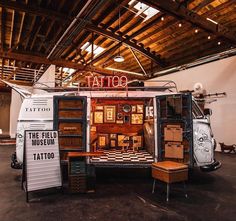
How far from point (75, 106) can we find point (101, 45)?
648cm

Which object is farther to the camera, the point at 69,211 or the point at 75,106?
the point at 75,106

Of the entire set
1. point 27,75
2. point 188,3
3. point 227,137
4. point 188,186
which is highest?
point 188,3

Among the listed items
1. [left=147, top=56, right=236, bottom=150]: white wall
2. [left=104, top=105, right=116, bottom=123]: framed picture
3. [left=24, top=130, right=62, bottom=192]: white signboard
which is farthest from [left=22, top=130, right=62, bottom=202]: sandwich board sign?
[left=147, top=56, right=236, bottom=150]: white wall

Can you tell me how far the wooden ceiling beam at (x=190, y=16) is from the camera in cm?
653

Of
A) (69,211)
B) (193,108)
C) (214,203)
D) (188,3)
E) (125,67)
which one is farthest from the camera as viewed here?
(125,67)

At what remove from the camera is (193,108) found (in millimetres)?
5090

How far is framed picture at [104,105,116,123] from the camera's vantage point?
25.5 feet

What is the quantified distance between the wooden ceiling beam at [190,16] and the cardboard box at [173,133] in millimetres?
3858

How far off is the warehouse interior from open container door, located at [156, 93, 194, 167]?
0.02m

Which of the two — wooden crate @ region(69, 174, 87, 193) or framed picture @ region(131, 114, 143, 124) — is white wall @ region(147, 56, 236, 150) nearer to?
framed picture @ region(131, 114, 143, 124)

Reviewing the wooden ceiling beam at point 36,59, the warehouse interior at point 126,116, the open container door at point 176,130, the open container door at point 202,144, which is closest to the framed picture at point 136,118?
the warehouse interior at point 126,116

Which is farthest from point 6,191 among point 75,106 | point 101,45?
point 101,45

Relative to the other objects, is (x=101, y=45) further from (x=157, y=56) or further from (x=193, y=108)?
(x=193, y=108)

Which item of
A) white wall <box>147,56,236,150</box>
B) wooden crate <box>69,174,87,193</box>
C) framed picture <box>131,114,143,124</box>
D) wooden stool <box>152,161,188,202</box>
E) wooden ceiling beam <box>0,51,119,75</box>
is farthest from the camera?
wooden ceiling beam <box>0,51,119,75</box>
